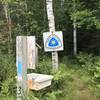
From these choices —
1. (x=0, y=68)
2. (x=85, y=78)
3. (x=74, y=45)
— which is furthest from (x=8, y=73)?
(x=74, y=45)

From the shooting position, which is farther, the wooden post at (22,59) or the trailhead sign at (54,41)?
the trailhead sign at (54,41)

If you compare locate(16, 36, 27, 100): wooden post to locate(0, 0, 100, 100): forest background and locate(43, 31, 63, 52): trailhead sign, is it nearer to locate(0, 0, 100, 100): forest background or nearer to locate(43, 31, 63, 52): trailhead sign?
locate(0, 0, 100, 100): forest background

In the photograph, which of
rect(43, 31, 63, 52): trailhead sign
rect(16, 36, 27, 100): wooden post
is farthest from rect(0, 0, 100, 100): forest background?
rect(16, 36, 27, 100): wooden post

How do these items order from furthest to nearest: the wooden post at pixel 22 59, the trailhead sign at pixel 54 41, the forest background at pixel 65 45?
the trailhead sign at pixel 54 41 < the forest background at pixel 65 45 < the wooden post at pixel 22 59

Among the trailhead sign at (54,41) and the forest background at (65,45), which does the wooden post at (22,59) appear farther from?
the trailhead sign at (54,41)

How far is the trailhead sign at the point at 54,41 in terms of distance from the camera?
7.48 meters

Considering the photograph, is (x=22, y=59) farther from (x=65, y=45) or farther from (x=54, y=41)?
Result: (x=65, y=45)

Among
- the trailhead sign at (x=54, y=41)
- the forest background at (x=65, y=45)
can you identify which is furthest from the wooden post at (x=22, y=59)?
the trailhead sign at (x=54, y=41)

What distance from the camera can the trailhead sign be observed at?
295 inches

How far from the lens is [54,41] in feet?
24.9

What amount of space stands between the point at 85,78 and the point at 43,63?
1.39 meters

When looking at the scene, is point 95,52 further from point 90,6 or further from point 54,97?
point 54,97

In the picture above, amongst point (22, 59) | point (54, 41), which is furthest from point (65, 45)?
point (22, 59)

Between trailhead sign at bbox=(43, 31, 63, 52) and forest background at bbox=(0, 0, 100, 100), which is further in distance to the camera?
trailhead sign at bbox=(43, 31, 63, 52)
